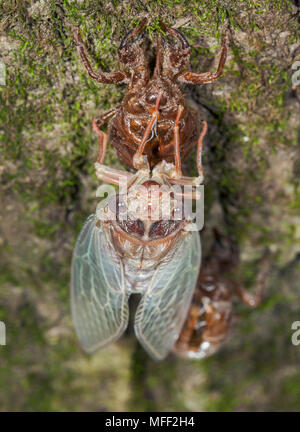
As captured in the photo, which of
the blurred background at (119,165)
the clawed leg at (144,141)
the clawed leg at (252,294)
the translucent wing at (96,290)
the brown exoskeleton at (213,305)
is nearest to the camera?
the clawed leg at (144,141)

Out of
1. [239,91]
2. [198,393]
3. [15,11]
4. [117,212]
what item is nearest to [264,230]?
[239,91]

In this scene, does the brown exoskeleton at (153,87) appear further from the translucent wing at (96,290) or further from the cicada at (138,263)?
the translucent wing at (96,290)

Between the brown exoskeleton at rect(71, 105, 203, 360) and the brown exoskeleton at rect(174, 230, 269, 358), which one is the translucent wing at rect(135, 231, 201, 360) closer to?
the brown exoskeleton at rect(71, 105, 203, 360)

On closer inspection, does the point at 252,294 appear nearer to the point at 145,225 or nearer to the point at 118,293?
the point at 118,293

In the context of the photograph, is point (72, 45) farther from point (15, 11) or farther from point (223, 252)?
point (223, 252)

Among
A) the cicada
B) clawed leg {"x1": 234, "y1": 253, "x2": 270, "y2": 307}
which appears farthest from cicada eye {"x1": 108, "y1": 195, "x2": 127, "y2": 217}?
clawed leg {"x1": 234, "y1": 253, "x2": 270, "y2": 307}

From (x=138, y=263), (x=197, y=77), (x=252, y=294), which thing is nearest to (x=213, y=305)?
(x=252, y=294)

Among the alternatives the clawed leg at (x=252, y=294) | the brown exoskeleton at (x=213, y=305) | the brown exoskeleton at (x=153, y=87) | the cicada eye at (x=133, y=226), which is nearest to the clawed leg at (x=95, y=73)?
the brown exoskeleton at (x=153, y=87)
